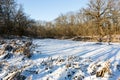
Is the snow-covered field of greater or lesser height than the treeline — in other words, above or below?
below

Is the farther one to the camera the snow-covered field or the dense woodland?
the dense woodland

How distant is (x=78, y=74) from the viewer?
7.32m

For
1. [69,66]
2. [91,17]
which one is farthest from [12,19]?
[69,66]

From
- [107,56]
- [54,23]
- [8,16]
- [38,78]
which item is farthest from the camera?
[54,23]

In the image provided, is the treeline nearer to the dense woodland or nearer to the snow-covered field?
the dense woodland

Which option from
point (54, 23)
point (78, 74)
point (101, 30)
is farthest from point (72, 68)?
point (54, 23)

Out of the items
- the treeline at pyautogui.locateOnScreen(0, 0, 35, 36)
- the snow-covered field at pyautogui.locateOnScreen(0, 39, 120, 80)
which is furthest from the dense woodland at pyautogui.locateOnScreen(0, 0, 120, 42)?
the snow-covered field at pyautogui.locateOnScreen(0, 39, 120, 80)

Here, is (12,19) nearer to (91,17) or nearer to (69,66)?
(91,17)

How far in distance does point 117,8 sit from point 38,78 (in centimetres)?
2396

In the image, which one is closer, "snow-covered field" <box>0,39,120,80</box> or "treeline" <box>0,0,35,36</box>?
"snow-covered field" <box>0,39,120,80</box>

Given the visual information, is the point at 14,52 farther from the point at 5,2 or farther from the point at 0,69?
the point at 5,2

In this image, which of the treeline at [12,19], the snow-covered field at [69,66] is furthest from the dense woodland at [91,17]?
the snow-covered field at [69,66]

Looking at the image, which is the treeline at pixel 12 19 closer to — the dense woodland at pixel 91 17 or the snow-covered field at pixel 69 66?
the dense woodland at pixel 91 17

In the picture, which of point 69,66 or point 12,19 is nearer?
point 69,66
